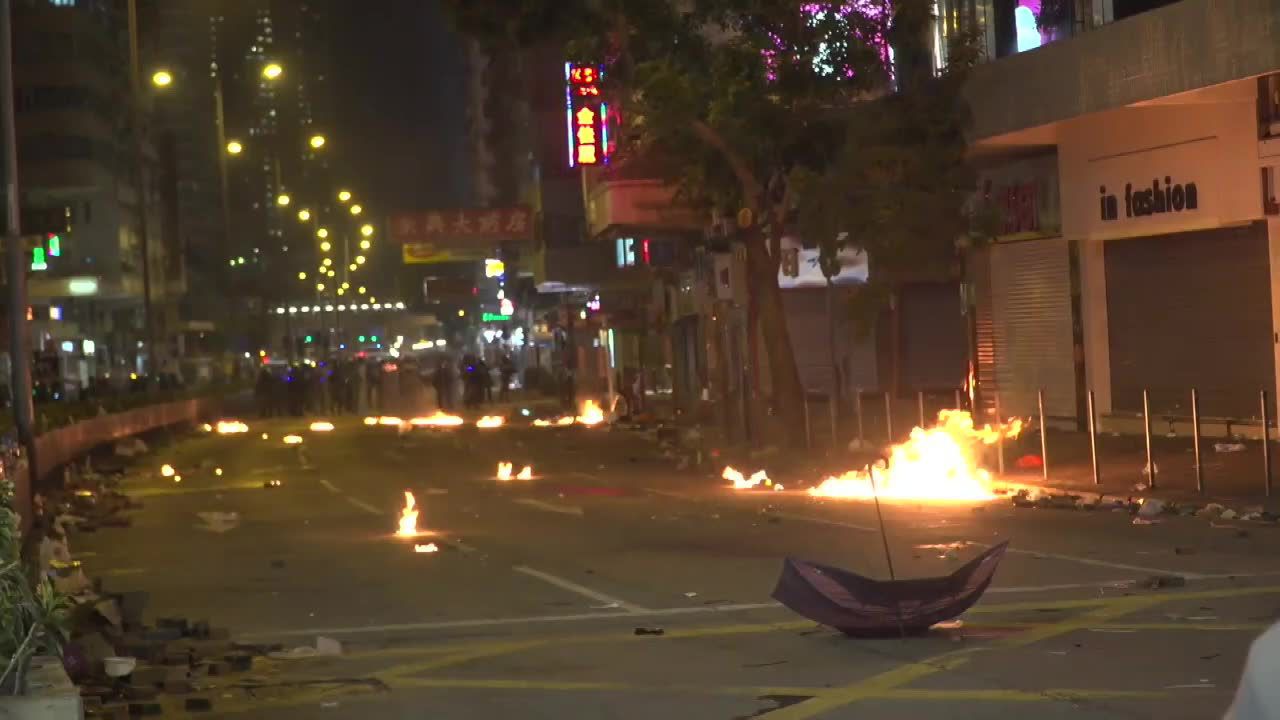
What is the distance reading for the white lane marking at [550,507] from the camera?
73.1ft

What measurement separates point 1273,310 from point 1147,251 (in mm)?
3896

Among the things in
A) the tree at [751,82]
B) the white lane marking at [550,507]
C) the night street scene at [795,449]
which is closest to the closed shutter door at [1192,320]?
the night street scene at [795,449]

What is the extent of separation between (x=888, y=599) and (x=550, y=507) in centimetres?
1212

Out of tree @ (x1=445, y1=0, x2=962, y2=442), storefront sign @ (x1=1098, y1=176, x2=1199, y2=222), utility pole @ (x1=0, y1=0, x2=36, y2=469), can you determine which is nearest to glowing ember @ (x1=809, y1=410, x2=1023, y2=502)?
storefront sign @ (x1=1098, y1=176, x2=1199, y2=222)

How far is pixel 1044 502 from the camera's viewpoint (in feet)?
67.7

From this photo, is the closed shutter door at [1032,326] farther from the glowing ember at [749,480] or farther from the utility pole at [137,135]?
the utility pole at [137,135]

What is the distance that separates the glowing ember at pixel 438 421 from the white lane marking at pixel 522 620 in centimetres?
3552

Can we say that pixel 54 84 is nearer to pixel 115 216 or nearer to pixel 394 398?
pixel 115 216

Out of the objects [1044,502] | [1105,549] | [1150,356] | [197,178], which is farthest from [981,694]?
[197,178]

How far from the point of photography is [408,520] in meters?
21.8

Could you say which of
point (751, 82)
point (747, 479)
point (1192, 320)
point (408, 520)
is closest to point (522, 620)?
point (408, 520)

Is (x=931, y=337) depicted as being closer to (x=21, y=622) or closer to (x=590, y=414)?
(x=590, y=414)

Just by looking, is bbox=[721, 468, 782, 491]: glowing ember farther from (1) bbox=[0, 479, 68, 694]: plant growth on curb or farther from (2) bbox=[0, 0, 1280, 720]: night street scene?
(1) bbox=[0, 479, 68, 694]: plant growth on curb

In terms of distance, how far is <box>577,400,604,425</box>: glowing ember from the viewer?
49062 millimetres
